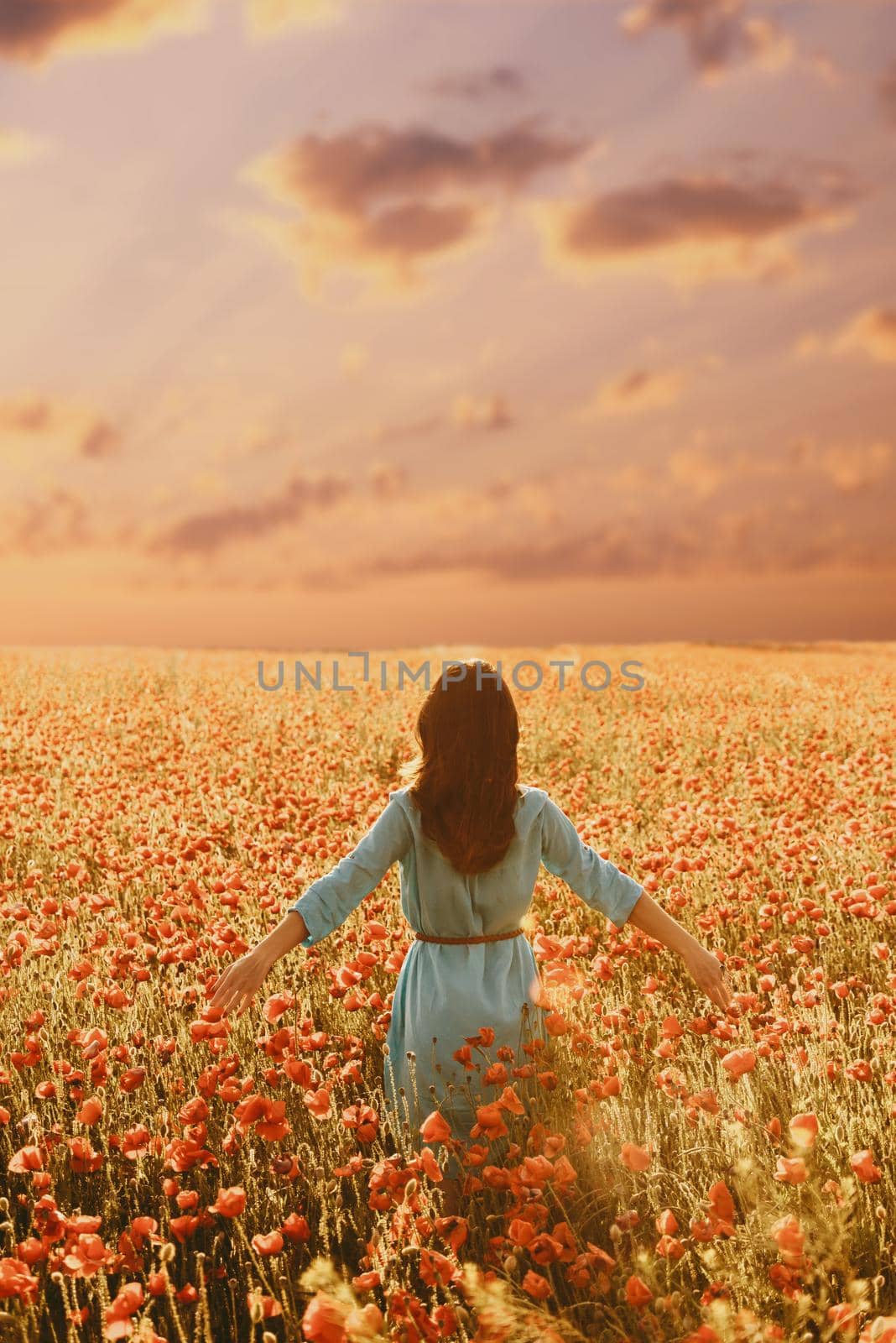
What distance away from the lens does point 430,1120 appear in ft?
9.64

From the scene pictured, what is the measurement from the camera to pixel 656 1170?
136 inches

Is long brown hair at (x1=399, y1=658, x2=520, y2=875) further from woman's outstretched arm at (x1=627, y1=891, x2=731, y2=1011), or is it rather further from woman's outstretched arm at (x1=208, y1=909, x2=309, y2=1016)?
woman's outstretched arm at (x1=208, y1=909, x2=309, y2=1016)

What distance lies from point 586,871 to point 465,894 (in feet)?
1.61

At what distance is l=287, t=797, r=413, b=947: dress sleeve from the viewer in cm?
368

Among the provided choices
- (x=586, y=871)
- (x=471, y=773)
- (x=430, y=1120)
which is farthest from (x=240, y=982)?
(x=586, y=871)

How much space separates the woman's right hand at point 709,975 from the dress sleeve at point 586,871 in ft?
0.95

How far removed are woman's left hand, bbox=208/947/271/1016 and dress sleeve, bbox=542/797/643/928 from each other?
1.22 meters

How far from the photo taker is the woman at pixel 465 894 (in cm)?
377

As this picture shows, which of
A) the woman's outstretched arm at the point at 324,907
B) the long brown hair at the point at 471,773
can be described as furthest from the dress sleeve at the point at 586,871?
the woman's outstretched arm at the point at 324,907

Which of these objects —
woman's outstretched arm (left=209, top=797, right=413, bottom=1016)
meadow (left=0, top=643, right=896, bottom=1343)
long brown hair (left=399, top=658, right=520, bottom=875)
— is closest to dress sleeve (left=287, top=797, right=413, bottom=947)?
woman's outstretched arm (left=209, top=797, right=413, bottom=1016)

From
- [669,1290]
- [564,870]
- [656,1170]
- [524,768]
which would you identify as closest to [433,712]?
[564,870]

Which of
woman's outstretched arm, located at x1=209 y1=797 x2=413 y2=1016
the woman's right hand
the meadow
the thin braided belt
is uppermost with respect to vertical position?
woman's outstretched arm, located at x1=209 y1=797 x2=413 y2=1016

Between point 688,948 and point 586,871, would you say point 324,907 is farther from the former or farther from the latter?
point 688,948

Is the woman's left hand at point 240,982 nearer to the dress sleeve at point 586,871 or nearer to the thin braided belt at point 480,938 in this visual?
the thin braided belt at point 480,938
